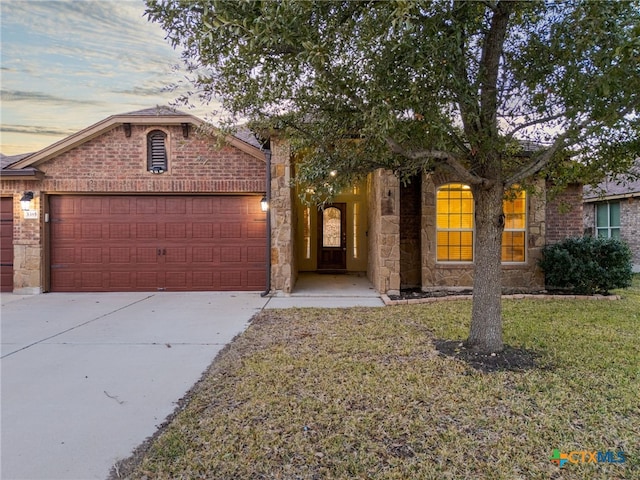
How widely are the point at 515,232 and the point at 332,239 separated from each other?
6.07 m

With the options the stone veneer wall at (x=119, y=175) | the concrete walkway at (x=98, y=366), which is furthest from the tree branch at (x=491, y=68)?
the stone veneer wall at (x=119, y=175)

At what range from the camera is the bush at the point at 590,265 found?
8.33m

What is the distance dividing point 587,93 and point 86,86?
11058 mm

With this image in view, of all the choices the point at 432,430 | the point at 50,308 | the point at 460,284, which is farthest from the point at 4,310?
the point at 460,284

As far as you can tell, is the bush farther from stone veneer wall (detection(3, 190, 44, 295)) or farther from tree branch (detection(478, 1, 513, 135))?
stone veneer wall (detection(3, 190, 44, 295))

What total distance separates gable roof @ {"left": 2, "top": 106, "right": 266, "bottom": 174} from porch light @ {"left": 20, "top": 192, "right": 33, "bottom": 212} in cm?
62

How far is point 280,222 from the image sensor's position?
29.1 ft

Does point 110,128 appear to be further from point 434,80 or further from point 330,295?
point 434,80

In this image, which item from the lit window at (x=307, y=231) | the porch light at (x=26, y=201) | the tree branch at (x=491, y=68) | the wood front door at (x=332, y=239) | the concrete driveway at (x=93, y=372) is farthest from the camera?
the wood front door at (x=332, y=239)

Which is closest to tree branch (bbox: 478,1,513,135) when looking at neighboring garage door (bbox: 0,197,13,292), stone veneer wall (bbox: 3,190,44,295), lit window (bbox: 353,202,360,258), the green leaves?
the green leaves

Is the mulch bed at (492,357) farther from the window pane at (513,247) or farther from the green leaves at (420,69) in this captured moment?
the window pane at (513,247)

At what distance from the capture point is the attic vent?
9172mm

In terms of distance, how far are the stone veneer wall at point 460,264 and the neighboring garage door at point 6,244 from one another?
10298 mm

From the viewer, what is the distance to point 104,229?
941 cm
